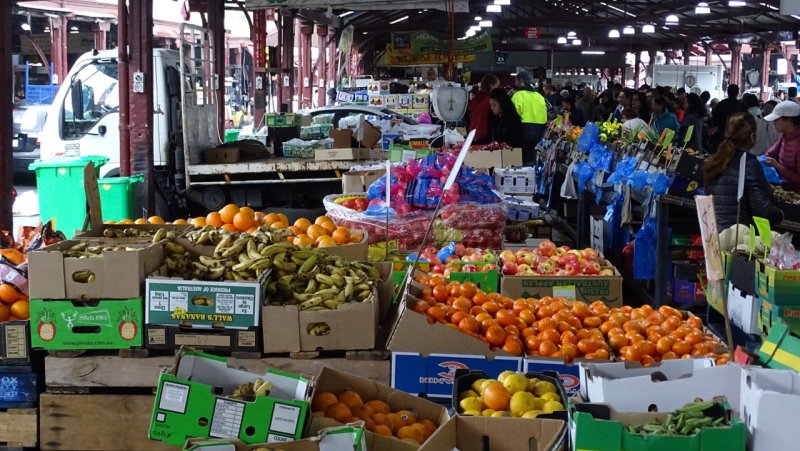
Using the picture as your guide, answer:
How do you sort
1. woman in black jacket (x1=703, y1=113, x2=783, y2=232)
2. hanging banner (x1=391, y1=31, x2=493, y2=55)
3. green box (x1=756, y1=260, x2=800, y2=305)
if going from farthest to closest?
hanging banner (x1=391, y1=31, x2=493, y2=55) < woman in black jacket (x1=703, y1=113, x2=783, y2=232) < green box (x1=756, y1=260, x2=800, y2=305)

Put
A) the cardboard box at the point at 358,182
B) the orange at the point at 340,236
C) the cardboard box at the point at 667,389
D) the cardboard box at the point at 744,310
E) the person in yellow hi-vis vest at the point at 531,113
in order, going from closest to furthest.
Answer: the cardboard box at the point at 667,389
the cardboard box at the point at 744,310
the orange at the point at 340,236
the cardboard box at the point at 358,182
the person in yellow hi-vis vest at the point at 531,113

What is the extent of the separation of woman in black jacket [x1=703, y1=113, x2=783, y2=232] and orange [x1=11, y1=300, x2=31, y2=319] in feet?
14.4

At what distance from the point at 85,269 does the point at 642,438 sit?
270 cm

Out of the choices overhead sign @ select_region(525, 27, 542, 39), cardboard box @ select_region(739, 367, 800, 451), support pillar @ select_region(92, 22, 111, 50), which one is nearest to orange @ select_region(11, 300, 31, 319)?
cardboard box @ select_region(739, 367, 800, 451)

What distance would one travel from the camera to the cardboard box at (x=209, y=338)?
425cm

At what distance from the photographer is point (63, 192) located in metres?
9.48

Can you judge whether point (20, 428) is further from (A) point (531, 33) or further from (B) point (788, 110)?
(A) point (531, 33)

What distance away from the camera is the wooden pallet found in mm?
4254

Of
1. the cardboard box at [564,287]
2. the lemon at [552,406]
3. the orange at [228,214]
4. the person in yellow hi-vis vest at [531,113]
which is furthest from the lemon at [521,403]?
the person in yellow hi-vis vest at [531,113]

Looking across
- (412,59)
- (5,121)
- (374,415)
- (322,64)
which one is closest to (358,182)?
(5,121)

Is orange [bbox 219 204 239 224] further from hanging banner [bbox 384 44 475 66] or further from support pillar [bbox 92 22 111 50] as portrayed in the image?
support pillar [bbox 92 22 111 50]

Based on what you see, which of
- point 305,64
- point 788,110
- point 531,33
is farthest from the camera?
point 531,33

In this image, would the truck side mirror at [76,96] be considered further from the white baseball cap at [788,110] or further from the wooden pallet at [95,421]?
the white baseball cap at [788,110]

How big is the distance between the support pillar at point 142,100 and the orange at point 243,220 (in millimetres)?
4058
